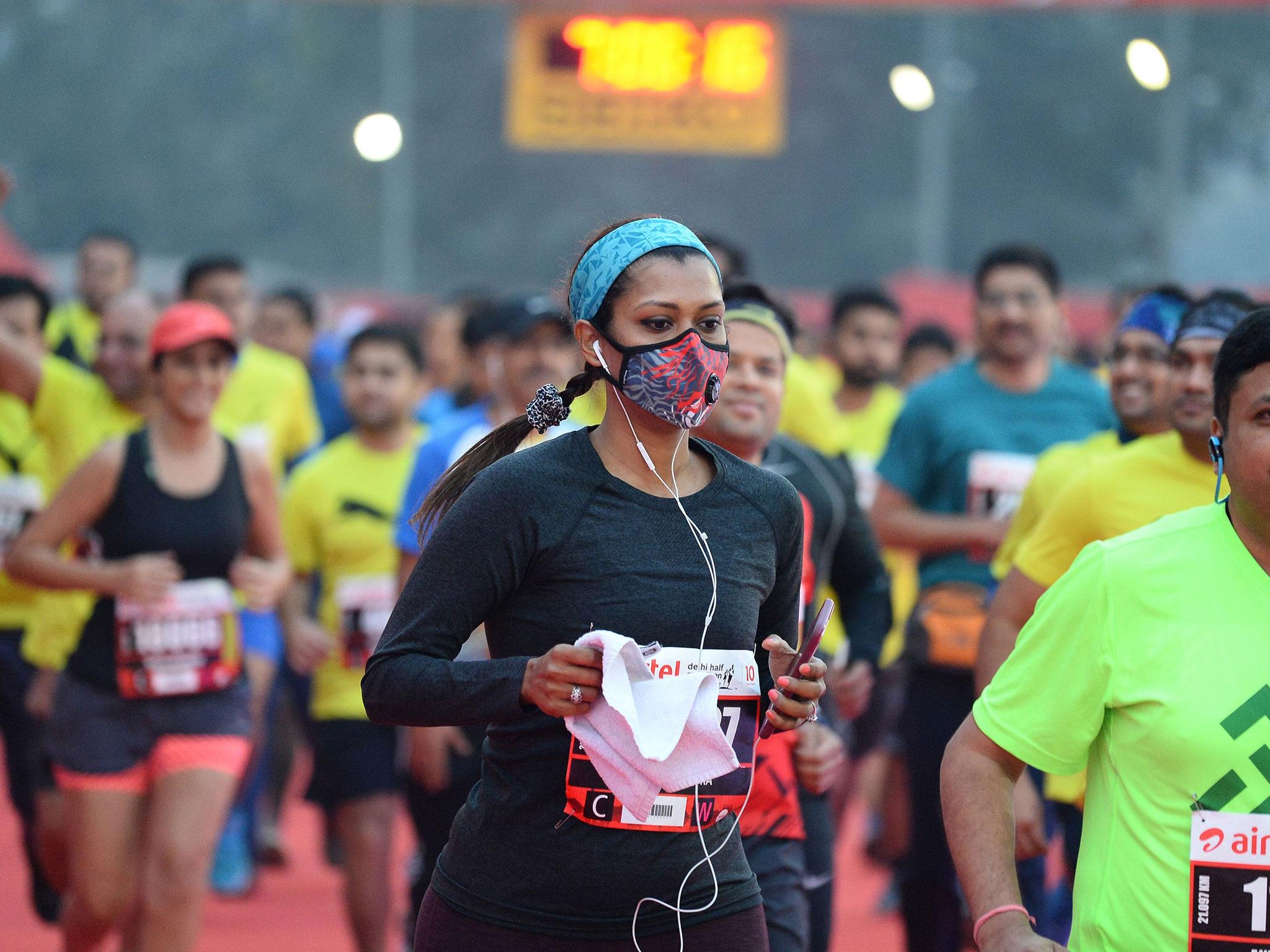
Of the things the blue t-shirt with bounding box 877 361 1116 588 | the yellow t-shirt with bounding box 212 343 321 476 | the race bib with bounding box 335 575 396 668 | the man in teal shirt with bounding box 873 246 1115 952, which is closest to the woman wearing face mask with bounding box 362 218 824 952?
the man in teal shirt with bounding box 873 246 1115 952

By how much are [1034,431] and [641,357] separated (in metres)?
3.35

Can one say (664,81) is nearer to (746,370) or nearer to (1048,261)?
(1048,261)

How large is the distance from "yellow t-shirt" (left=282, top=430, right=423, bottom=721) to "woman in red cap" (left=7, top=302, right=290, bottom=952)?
3.08ft

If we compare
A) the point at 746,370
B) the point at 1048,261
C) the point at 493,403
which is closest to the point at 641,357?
the point at 746,370

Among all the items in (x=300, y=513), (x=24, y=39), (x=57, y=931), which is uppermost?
(x=24, y=39)

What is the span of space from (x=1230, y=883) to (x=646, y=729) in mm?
892

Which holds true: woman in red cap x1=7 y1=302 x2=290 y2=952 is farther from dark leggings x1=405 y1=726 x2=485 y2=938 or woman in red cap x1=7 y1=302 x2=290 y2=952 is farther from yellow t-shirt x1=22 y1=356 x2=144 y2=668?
yellow t-shirt x1=22 y1=356 x2=144 y2=668

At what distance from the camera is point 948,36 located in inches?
870

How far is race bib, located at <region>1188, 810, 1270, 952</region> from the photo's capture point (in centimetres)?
272

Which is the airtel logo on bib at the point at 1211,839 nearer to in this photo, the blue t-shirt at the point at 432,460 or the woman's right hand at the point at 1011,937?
the woman's right hand at the point at 1011,937

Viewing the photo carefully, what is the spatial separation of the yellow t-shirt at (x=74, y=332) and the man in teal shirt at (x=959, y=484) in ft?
14.8

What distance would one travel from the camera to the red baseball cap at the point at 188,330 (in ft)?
19.6

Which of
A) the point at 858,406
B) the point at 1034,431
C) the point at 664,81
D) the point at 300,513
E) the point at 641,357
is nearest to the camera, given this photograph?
the point at 641,357

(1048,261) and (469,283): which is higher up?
(469,283)
